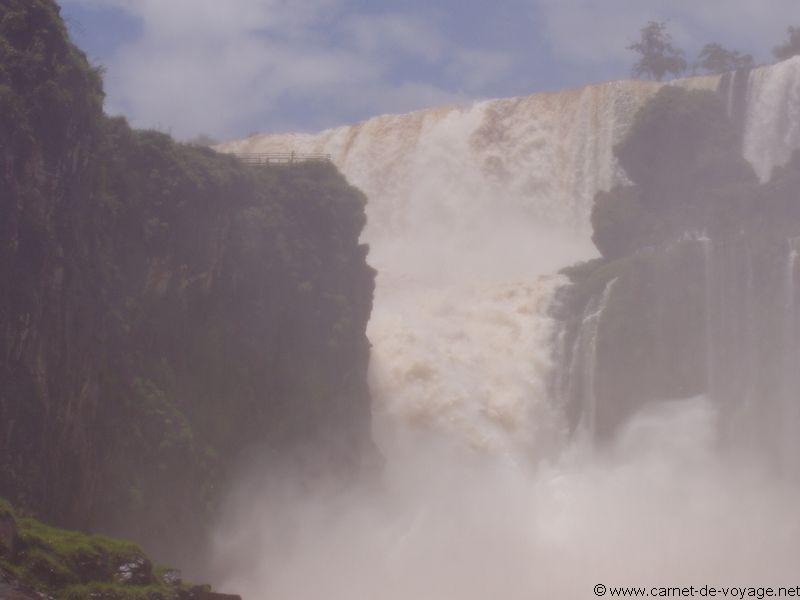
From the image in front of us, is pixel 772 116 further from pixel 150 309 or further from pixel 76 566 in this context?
pixel 76 566

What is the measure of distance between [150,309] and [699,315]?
15833mm

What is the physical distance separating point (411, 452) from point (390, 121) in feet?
63.0

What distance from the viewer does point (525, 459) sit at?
1348 inches

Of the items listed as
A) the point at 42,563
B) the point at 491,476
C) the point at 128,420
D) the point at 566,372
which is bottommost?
the point at 42,563

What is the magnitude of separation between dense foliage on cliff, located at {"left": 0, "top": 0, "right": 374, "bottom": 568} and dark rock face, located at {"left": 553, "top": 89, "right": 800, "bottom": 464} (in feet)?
22.6

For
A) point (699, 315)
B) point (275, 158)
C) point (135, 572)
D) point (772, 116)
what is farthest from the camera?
point (772, 116)

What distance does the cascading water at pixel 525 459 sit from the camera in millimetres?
29422

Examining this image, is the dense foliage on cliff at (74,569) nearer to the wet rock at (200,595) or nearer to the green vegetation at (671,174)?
the wet rock at (200,595)

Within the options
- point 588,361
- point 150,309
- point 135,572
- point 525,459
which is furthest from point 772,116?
point 135,572

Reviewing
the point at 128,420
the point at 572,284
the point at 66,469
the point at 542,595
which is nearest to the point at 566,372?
the point at 572,284

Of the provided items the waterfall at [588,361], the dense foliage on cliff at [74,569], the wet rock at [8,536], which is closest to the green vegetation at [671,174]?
the waterfall at [588,361]

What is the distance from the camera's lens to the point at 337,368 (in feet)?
106

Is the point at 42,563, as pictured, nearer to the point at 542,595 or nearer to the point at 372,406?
the point at 542,595

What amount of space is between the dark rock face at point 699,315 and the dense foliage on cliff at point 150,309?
22.6ft
